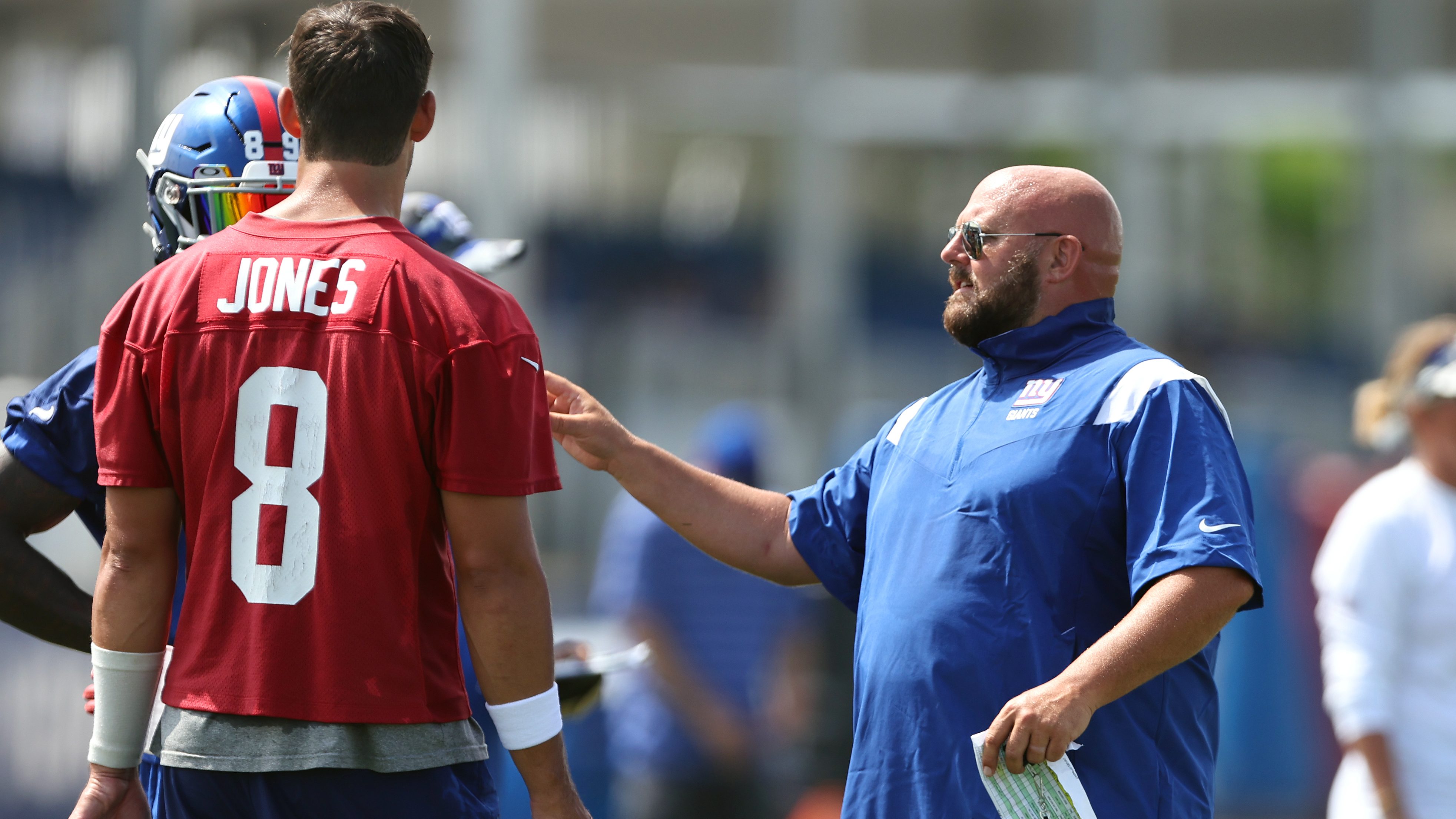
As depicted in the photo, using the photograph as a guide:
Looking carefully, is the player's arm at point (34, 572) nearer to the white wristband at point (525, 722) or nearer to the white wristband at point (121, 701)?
the white wristband at point (121, 701)

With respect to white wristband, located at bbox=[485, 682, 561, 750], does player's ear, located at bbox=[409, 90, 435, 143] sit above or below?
above

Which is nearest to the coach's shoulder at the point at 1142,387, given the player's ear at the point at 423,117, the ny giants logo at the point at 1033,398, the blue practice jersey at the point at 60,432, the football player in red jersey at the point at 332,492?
the ny giants logo at the point at 1033,398

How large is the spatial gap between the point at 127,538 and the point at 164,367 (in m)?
0.33

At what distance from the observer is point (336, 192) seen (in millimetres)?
2725

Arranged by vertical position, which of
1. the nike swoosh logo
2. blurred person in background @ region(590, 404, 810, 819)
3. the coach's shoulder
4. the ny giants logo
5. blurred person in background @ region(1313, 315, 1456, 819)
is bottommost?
blurred person in background @ region(590, 404, 810, 819)

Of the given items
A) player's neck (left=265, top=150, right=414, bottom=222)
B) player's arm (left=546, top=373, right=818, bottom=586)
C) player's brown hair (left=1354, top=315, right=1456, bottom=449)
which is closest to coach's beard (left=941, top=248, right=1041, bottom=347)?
player's arm (left=546, top=373, right=818, bottom=586)

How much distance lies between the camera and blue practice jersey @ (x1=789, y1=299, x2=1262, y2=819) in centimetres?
300

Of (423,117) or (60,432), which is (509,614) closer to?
(423,117)

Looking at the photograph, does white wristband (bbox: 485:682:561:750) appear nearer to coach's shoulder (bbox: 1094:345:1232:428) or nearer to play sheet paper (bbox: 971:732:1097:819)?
play sheet paper (bbox: 971:732:1097:819)

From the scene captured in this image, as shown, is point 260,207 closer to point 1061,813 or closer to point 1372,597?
point 1061,813

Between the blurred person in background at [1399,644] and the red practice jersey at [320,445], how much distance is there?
3125mm

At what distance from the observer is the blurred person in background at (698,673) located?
23.4ft

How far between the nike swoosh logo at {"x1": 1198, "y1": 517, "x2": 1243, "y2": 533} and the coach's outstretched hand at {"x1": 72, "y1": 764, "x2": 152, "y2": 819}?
2045mm

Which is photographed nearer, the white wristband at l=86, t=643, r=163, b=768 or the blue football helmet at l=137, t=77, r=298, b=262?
the white wristband at l=86, t=643, r=163, b=768
